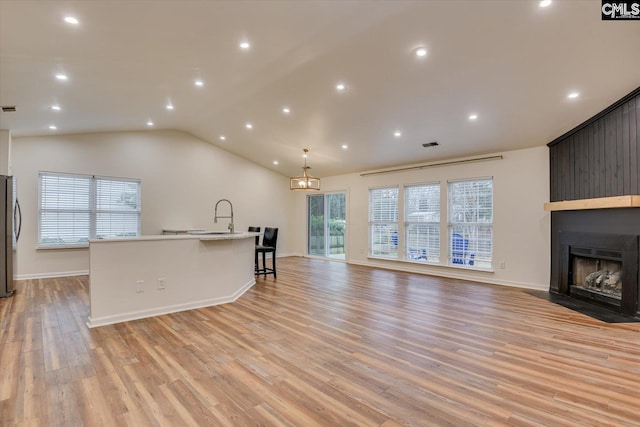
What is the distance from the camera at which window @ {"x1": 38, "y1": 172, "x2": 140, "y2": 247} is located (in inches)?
241

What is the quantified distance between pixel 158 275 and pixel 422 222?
18.3 ft

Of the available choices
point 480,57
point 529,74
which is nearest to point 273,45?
point 480,57

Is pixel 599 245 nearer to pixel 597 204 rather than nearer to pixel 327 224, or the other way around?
pixel 597 204

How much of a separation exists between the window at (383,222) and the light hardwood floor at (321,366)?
3.43 meters

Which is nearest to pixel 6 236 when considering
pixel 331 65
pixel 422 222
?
pixel 331 65

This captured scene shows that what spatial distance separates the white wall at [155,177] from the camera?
5.93 m

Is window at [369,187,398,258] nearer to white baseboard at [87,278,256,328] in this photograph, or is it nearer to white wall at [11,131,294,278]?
white wall at [11,131,294,278]

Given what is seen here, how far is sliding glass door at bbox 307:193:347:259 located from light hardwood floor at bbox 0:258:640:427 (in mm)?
4804

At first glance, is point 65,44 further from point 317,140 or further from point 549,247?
point 549,247

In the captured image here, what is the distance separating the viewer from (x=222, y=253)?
14.3 ft

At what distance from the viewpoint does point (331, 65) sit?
3.73 m

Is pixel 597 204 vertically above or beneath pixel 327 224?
above

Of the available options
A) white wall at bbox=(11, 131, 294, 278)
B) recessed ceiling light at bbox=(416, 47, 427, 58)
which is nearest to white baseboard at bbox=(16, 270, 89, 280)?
white wall at bbox=(11, 131, 294, 278)

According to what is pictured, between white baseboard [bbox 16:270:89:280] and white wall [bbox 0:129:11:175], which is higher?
white wall [bbox 0:129:11:175]
